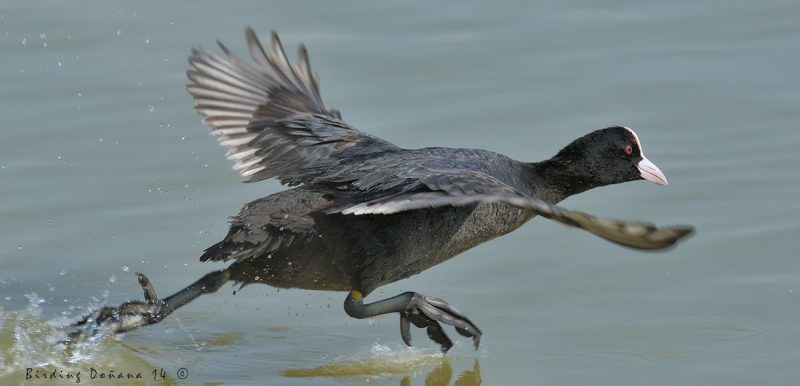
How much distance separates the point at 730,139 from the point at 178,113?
11.3ft

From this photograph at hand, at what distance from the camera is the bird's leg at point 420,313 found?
6336mm

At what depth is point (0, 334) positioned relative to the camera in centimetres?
631

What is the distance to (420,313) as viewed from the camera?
6.43 metres

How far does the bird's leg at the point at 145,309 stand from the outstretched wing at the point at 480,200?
0.95 meters

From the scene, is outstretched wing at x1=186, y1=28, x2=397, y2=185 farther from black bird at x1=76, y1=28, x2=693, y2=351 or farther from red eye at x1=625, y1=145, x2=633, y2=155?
red eye at x1=625, y1=145, x2=633, y2=155

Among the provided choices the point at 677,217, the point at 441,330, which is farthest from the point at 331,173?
the point at 677,217

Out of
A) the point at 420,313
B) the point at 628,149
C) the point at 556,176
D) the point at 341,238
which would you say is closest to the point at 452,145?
the point at 556,176

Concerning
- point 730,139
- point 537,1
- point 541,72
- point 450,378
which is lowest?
point 450,378

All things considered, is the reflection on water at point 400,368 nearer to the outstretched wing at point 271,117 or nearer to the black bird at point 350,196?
the black bird at point 350,196

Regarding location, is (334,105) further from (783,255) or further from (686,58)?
(783,255)

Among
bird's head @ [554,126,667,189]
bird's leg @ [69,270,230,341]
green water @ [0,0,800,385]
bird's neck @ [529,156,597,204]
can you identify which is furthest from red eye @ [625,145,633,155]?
bird's leg @ [69,270,230,341]

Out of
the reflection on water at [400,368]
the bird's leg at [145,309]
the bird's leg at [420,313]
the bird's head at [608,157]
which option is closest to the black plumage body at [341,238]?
the bird's leg at [420,313]

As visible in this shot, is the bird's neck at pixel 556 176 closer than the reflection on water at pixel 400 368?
No

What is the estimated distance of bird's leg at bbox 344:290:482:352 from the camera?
634 cm
